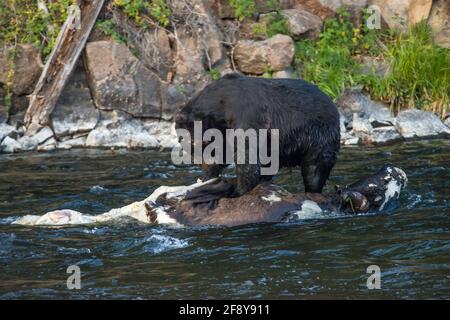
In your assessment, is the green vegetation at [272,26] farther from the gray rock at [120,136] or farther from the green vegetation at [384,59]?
the gray rock at [120,136]

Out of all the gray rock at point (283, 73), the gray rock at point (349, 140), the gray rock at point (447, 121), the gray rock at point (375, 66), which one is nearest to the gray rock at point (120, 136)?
the gray rock at point (283, 73)

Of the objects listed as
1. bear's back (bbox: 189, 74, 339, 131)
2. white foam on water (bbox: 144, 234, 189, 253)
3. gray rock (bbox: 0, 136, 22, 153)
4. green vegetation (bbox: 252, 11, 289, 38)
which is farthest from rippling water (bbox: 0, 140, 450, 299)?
green vegetation (bbox: 252, 11, 289, 38)

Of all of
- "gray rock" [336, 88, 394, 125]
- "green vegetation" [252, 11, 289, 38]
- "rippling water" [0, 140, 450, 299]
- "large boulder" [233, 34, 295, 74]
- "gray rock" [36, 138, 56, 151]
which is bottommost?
"rippling water" [0, 140, 450, 299]

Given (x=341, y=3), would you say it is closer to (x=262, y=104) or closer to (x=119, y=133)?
(x=119, y=133)

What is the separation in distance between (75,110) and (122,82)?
751mm

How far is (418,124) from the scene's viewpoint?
12.3 metres

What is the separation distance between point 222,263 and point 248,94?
1.64 m

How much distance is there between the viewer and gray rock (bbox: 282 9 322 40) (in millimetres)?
13727

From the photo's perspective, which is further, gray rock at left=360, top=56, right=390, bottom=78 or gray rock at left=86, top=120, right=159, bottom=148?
gray rock at left=360, top=56, right=390, bottom=78

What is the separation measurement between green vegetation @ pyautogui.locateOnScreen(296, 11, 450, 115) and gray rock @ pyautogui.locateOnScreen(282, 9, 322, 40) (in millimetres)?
121

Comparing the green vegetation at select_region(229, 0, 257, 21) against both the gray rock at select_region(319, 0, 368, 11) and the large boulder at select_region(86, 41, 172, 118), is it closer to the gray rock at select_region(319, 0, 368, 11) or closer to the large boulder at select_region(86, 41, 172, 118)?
the gray rock at select_region(319, 0, 368, 11)

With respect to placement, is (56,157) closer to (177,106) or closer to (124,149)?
(124,149)

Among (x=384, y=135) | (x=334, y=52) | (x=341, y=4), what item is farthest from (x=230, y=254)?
(x=341, y=4)

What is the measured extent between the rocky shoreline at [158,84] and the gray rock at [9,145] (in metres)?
0.01
